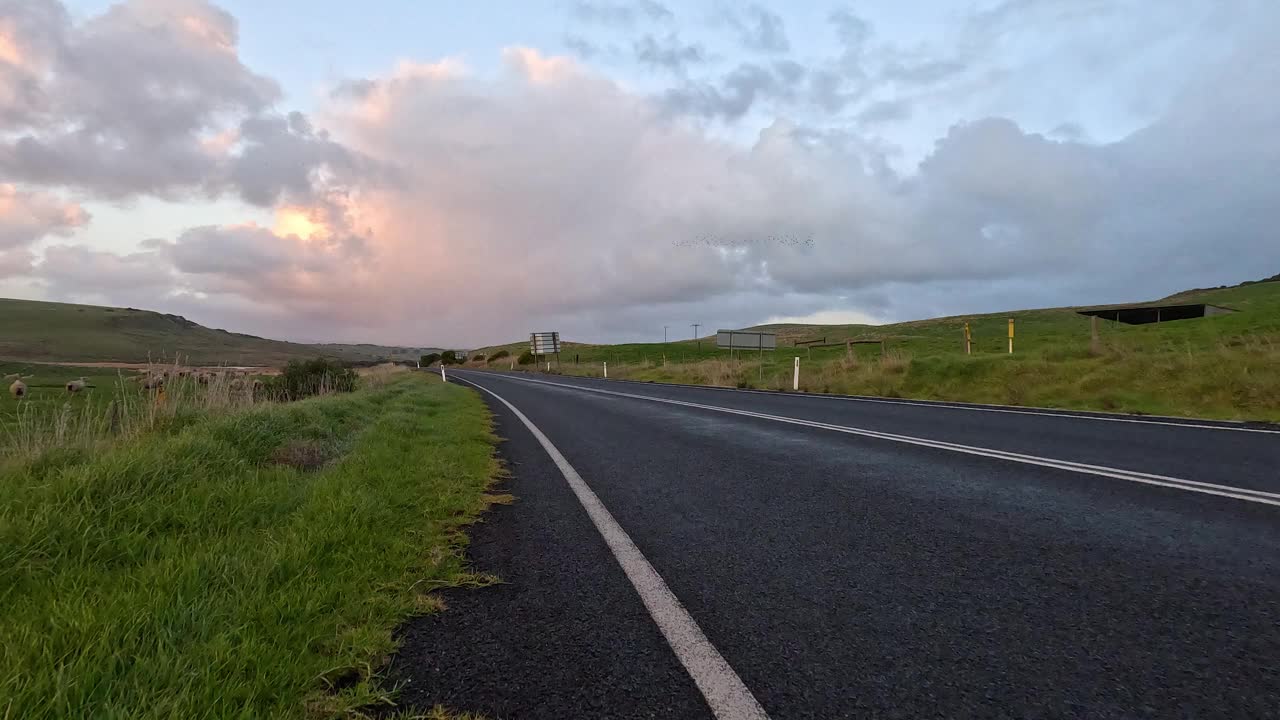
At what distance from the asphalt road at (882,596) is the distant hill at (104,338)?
73698 millimetres

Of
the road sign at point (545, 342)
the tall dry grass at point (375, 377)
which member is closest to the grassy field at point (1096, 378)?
the tall dry grass at point (375, 377)

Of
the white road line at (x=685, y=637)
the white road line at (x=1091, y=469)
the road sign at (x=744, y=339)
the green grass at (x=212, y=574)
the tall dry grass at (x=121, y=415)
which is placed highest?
the road sign at (x=744, y=339)

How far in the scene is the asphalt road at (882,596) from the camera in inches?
80.8

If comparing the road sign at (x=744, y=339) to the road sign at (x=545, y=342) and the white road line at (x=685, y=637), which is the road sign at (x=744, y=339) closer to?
the white road line at (x=685, y=637)

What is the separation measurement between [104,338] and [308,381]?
110 m

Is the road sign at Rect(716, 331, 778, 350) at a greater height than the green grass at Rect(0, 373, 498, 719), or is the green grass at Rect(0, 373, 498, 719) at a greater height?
the road sign at Rect(716, 331, 778, 350)

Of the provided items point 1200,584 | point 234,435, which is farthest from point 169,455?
point 1200,584

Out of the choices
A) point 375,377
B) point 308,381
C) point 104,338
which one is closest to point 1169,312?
point 375,377

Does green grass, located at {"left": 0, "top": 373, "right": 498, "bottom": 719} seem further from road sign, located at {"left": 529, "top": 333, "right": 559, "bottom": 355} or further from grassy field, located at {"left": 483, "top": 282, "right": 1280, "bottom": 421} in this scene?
road sign, located at {"left": 529, "top": 333, "right": 559, "bottom": 355}

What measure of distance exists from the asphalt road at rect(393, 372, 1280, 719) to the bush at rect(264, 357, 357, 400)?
1894 centimetres

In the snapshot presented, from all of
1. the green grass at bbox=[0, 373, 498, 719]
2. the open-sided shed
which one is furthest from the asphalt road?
the open-sided shed

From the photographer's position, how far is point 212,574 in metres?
2.97

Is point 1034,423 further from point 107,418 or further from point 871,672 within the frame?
point 107,418

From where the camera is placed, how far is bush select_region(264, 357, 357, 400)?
21.2 m
